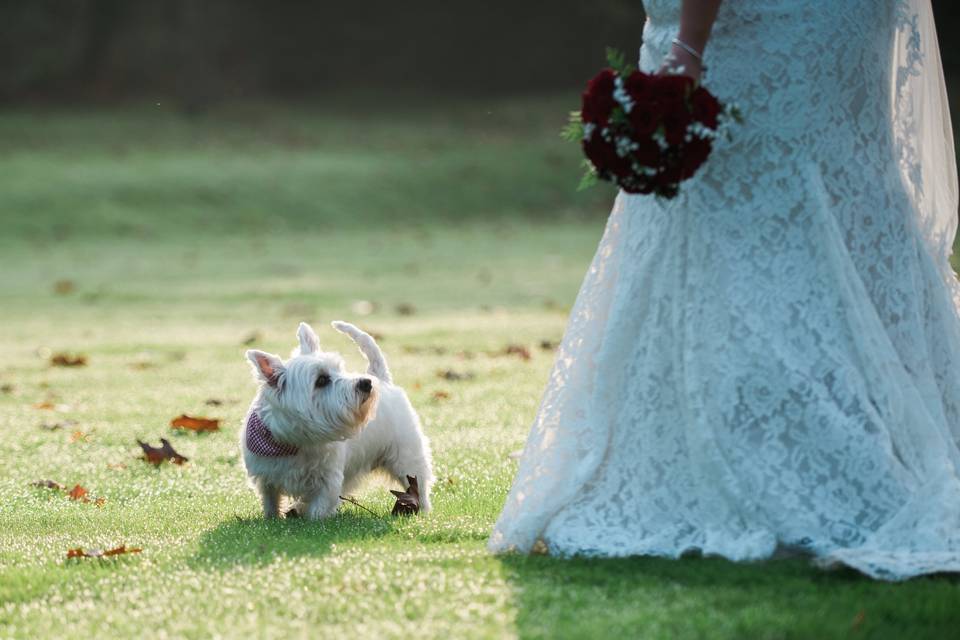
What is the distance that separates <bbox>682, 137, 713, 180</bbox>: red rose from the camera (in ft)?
13.3

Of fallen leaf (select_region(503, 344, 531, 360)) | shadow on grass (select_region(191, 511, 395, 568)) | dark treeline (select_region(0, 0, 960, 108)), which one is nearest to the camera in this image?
shadow on grass (select_region(191, 511, 395, 568))

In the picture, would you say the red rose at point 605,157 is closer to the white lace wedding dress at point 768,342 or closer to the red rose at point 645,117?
the red rose at point 645,117

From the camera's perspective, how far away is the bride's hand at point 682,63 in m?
4.18

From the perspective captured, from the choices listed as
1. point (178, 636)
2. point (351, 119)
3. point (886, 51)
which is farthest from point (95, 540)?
point (351, 119)

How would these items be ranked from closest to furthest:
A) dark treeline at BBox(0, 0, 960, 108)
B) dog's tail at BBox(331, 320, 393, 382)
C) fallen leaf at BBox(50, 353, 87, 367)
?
1. dog's tail at BBox(331, 320, 393, 382)
2. fallen leaf at BBox(50, 353, 87, 367)
3. dark treeline at BBox(0, 0, 960, 108)

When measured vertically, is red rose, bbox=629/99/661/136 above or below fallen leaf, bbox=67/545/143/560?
above

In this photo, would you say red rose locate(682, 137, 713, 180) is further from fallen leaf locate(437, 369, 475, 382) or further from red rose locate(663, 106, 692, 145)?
fallen leaf locate(437, 369, 475, 382)

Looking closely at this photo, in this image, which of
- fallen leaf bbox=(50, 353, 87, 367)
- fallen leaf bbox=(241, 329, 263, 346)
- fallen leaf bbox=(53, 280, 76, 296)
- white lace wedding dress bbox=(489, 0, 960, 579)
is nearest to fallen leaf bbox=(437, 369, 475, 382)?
fallen leaf bbox=(241, 329, 263, 346)

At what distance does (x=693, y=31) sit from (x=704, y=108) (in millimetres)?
304

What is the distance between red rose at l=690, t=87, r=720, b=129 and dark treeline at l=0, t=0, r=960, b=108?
36.0 m

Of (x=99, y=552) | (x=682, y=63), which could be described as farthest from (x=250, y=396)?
(x=682, y=63)

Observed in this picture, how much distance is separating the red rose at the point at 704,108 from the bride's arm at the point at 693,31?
0.11 meters

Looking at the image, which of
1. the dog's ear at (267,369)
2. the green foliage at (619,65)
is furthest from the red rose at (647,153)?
the dog's ear at (267,369)

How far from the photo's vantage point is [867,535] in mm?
4090
